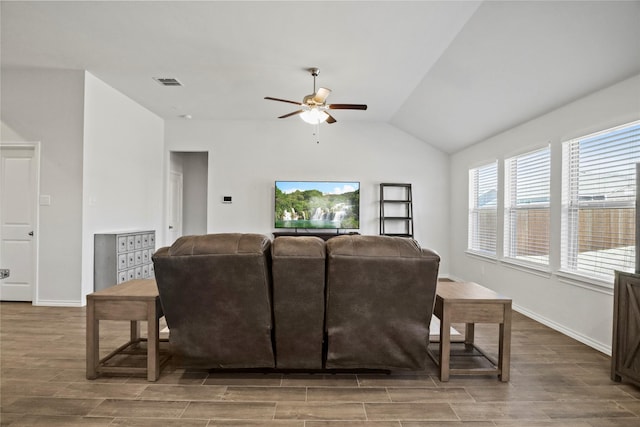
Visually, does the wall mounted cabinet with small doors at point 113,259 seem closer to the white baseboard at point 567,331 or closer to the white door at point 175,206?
the white door at point 175,206

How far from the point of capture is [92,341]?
224 centimetres

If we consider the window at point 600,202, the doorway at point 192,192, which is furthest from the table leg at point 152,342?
the doorway at point 192,192

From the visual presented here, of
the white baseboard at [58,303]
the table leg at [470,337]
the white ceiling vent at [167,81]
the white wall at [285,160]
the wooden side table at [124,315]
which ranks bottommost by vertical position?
the white baseboard at [58,303]

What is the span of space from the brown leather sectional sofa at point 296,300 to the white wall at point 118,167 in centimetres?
297

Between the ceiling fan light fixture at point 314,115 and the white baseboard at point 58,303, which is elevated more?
the ceiling fan light fixture at point 314,115

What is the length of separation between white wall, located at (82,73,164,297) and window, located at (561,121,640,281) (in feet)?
17.3

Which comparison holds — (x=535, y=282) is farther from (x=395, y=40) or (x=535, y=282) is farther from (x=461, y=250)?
(x=395, y=40)

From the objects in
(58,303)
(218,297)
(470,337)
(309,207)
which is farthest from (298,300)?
(309,207)

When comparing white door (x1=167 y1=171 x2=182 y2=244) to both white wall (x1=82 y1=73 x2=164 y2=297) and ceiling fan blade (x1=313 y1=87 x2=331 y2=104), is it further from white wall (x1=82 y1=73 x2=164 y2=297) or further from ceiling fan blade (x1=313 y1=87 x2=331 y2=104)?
ceiling fan blade (x1=313 y1=87 x2=331 y2=104)

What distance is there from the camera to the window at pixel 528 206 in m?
3.84

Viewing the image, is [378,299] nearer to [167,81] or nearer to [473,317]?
[473,317]

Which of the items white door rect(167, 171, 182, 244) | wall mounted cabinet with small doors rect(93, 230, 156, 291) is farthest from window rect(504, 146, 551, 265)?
white door rect(167, 171, 182, 244)

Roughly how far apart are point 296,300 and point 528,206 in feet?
11.0

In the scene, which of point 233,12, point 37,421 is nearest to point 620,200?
point 233,12
